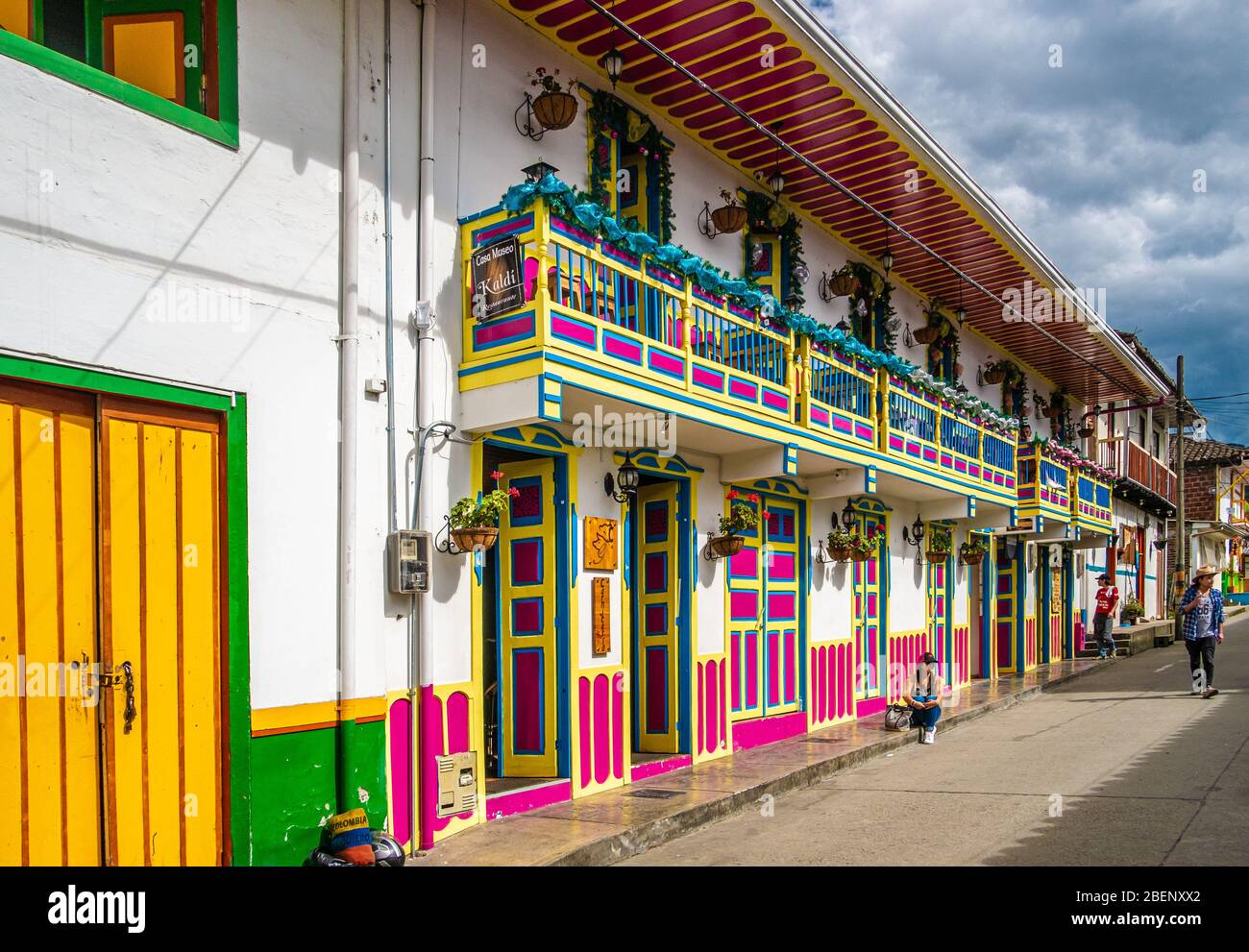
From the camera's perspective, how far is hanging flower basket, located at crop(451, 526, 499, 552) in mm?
8508

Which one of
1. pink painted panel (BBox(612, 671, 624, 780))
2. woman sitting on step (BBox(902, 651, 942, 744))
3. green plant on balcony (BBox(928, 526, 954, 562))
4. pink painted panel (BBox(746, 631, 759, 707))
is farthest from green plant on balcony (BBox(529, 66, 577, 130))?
green plant on balcony (BBox(928, 526, 954, 562))

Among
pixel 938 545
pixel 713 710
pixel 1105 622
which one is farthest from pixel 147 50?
pixel 1105 622

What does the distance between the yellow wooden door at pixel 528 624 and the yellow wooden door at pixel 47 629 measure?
432cm

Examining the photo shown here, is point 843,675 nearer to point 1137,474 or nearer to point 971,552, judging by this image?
point 971,552

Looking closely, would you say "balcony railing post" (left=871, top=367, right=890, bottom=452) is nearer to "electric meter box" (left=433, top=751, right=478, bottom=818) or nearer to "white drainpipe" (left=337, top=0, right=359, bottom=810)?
"electric meter box" (left=433, top=751, right=478, bottom=818)

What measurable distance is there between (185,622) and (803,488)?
9.30 metres

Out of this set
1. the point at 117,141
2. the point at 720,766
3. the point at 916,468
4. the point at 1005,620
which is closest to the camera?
the point at 117,141

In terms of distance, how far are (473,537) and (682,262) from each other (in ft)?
11.2

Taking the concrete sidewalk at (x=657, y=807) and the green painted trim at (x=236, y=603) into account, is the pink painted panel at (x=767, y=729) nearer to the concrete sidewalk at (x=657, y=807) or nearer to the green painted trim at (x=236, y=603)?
the concrete sidewalk at (x=657, y=807)

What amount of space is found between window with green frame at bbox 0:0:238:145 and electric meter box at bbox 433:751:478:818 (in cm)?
477

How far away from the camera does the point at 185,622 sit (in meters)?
6.81

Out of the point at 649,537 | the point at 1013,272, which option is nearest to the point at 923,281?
the point at 1013,272

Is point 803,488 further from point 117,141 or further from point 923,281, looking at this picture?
point 117,141

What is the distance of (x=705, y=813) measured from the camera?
959 centimetres
